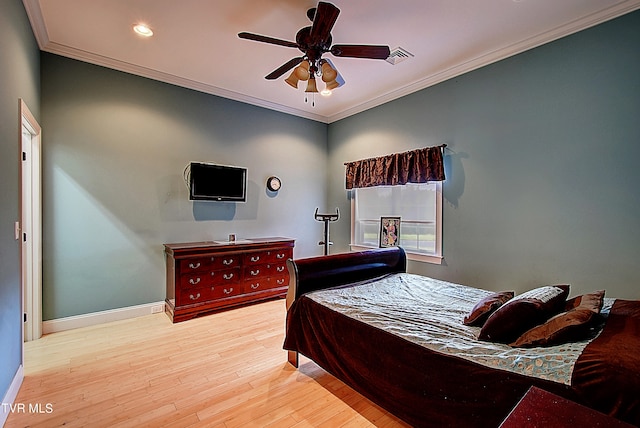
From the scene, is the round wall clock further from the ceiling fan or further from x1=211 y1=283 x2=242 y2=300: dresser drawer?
the ceiling fan

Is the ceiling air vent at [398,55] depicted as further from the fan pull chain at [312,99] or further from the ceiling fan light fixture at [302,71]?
the fan pull chain at [312,99]

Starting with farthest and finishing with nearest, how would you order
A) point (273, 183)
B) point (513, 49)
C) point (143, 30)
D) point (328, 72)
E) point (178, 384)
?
1. point (273, 183)
2. point (513, 49)
3. point (143, 30)
4. point (328, 72)
5. point (178, 384)

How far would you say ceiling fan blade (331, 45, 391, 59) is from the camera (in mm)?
2441

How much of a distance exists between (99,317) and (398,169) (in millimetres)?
4333

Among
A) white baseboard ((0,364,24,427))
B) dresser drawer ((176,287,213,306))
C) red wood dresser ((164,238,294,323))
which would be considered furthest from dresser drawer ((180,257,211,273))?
white baseboard ((0,364,24,427))

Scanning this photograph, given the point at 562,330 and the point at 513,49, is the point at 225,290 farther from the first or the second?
the point at 513,49

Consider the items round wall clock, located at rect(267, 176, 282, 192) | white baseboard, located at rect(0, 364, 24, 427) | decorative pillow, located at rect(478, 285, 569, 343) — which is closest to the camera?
decorative pillow, located at rect(478, 285, 569, 343)

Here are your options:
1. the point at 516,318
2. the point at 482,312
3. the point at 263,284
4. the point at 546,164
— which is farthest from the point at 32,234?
the point at 546,164

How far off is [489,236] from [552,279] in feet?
2.33

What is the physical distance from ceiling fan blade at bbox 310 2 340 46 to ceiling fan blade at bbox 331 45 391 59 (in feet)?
0.44

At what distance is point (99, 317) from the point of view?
346cm

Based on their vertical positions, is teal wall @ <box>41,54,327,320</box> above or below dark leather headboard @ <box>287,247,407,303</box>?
above

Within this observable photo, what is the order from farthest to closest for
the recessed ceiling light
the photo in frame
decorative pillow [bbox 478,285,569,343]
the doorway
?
1. the photo in frame
2. the doorway
3. the recessed ceiling light
4. decorative pillow [bbox 478,285,569,343]

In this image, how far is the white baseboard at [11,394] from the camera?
6.04ft
